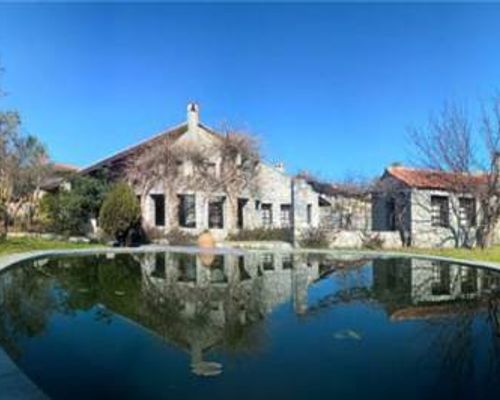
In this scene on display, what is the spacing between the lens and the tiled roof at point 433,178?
93.4ft

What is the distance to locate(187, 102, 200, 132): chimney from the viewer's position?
34438mm

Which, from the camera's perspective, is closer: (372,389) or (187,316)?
(372,389)

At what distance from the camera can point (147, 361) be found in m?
6.75

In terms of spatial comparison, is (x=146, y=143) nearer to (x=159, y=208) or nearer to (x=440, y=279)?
(x=159, y=208)

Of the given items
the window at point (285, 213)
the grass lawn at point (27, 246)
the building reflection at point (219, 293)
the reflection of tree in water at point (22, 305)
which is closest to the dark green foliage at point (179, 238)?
the grass lawn at point (27, 246)

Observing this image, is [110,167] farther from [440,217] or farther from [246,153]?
[440,217]

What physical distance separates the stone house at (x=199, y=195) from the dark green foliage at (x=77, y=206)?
237 centimetres

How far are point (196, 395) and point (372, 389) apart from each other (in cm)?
160

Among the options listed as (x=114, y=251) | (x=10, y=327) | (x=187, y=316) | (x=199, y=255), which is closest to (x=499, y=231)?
(x=199, y=255)

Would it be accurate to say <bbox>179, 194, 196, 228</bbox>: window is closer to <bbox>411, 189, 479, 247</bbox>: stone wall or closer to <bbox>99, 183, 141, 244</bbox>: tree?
<bbox>99, 183, 141, 244</bbox>: tree

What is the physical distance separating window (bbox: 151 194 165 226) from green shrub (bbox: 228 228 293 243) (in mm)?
4234

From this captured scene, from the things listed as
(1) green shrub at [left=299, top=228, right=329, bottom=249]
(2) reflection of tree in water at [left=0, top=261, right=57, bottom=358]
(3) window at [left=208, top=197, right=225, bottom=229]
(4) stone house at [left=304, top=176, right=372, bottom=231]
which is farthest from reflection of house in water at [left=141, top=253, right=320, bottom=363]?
(4) stone house at [left=304, top=176, right=372, bottom=231]

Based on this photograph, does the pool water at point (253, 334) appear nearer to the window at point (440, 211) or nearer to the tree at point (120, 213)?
the tree at point (120, 213)

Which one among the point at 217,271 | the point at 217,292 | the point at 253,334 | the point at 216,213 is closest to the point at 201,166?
the point at 216,213
